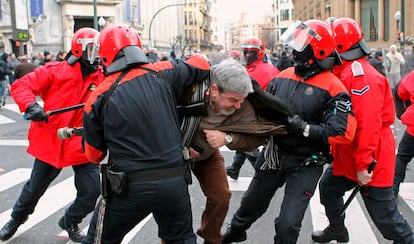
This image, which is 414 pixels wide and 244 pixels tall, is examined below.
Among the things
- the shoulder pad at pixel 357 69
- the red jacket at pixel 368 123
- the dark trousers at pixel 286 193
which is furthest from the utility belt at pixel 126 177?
the shoulder pad at pixel 357 69

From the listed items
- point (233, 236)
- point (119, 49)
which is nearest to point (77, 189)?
point (233, 236)

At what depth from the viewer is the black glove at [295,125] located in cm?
349

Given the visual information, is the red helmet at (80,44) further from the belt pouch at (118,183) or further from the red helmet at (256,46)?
the red helmet at (256,46)

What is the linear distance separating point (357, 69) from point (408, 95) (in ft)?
5.63

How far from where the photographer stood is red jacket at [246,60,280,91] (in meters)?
7.02

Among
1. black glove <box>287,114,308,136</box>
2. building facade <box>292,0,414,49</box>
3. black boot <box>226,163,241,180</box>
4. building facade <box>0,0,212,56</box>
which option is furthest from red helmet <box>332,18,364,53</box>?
building facade <box>292,0,414,49</box>

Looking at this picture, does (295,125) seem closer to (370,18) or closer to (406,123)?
(406,123)

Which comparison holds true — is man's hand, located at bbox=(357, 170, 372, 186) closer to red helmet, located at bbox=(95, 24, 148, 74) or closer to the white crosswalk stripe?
the white crosswalk stripe

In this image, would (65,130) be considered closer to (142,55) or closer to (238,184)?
(142,55)

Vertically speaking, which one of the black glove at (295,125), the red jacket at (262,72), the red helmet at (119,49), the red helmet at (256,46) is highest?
the red helmet at (256,46)

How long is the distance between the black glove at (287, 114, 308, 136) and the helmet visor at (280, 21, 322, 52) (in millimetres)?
586

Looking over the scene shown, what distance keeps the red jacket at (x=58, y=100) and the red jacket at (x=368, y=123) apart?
2.31m

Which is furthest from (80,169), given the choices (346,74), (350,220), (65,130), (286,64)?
(286,64)

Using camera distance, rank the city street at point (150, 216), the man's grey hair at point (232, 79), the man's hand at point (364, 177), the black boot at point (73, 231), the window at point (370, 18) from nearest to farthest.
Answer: the man's grey hair at point (232, 79)
the man's hand at point (364, 177)
the black boot at point (73, 231)
the city street at point (150, 216)
the window at point (370, 18)
